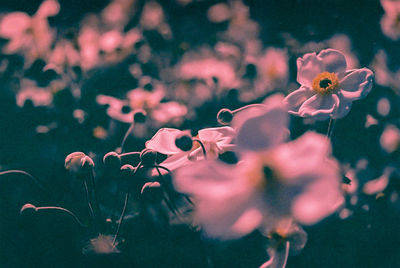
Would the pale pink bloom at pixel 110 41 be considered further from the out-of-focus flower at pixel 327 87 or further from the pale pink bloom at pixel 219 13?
the out-of-focus flower at pixel 327 87

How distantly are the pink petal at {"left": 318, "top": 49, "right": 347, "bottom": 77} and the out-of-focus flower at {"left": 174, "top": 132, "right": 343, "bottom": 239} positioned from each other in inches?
12.7

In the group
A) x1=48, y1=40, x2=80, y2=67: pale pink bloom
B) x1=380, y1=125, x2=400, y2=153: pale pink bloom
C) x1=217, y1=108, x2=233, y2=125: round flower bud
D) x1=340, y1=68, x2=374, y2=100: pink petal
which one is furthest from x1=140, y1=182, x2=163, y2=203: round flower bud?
x1=380, y1=125, x2=400, y2=153: pale pink bloom

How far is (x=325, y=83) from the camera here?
668 millimetres

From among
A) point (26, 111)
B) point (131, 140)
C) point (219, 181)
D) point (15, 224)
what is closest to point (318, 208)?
point (219, 181)

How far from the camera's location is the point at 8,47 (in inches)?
41.8

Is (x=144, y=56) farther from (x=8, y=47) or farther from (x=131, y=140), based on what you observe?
(x=8, y=47)

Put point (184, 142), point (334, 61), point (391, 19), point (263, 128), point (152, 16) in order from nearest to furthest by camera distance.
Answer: point (263, 128)
point (184, 142)
point (334, 61)
point (391, 19)
point (152, 16)

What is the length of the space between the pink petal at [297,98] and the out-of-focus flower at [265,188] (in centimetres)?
22

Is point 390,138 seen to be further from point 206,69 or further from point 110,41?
point 110,41

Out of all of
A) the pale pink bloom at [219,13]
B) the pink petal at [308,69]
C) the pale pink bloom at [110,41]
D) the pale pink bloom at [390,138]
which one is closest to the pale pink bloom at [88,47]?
the pale pink bloom at [110,41]

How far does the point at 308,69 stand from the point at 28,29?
904 mm

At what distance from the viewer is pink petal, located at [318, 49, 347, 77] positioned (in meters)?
0.67

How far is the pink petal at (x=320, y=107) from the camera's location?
0.58 metres

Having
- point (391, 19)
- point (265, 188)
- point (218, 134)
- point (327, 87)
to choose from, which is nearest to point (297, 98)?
point (327, 87)
